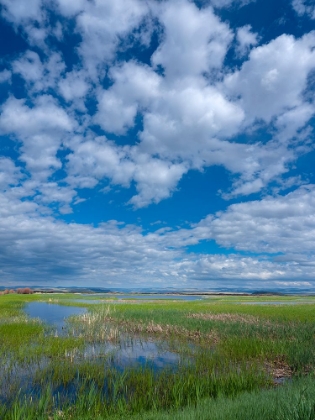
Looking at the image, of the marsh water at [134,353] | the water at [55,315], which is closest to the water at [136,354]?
the marsh water at [134,353]

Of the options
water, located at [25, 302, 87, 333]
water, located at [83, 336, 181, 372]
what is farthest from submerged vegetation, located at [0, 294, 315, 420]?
water, located at [25, 302, 87, 333]

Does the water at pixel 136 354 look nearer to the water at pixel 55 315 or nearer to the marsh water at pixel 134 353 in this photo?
the marsh water at pixel 134 353

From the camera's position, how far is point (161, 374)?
36.5ft

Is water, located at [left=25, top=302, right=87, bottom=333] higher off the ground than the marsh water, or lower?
higher

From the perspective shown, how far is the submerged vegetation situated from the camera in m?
7.49

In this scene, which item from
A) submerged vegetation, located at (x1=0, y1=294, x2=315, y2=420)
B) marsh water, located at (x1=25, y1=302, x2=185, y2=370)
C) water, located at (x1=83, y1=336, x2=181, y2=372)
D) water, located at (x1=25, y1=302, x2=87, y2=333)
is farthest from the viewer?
water, located at (x1=25, y1=302, x2=87, y2=333)

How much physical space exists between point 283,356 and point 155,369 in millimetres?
6295

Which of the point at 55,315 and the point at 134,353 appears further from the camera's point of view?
the point at 55,315

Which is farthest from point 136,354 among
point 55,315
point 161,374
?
point 55,315

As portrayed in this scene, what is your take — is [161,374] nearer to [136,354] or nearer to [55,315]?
[136,354]

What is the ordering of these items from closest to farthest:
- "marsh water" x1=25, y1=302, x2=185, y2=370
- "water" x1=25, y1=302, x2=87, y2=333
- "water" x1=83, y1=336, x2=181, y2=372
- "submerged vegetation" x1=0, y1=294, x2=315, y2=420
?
"submerged vegetation" x1=0, y1=294, x2=315, y2=420 → "water" x1=83, y1=336, x2=181, y2=372 → "marsh water" x1=25, y1=302, x2=185, y2=370 → "water" x1=25, y1=302, x2=87, y2=333

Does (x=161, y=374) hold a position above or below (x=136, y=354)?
above

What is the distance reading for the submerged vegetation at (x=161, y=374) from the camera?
7488mm

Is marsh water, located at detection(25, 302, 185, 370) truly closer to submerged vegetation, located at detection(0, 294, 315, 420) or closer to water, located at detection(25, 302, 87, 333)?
submerged vegetation, located at detection(0, 294, 315, 420)
